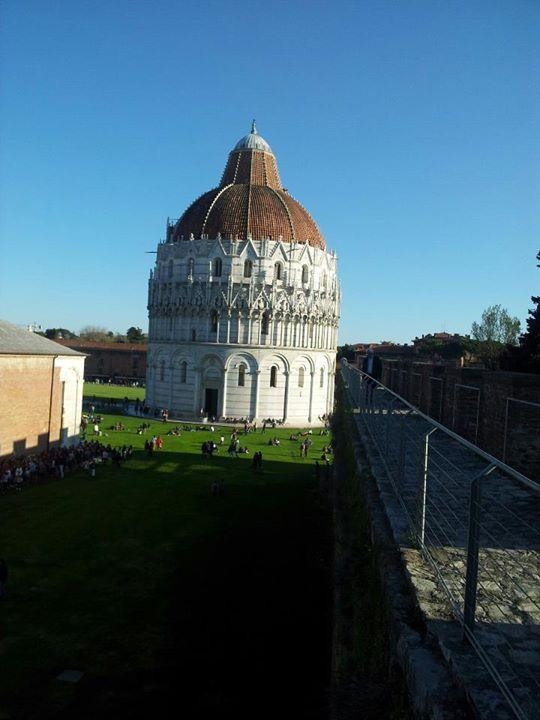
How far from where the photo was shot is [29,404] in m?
26.5

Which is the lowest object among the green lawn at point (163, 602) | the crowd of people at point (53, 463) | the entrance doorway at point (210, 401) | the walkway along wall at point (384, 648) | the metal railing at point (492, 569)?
the green lawn at point (163, 602)

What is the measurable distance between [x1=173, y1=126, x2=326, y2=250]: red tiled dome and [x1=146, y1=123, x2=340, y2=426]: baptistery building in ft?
0.39

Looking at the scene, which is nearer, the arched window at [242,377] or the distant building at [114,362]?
the arched window at [242,377]

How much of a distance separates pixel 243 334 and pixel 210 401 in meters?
6.29

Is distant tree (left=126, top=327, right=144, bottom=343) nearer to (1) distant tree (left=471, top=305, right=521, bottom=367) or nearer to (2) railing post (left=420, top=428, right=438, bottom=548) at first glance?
(1) distant tree (left=471, top=305, right=521, bottom=367)

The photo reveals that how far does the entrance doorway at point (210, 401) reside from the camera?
49434 millimetres

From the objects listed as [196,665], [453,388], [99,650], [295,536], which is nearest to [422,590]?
[196,665]

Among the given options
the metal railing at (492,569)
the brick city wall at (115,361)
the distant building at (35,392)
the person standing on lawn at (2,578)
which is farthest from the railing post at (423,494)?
the brick city wall at (115,361)

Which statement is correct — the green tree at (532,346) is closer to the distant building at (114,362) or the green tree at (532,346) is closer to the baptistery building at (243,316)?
the baptistery building at (243,316)

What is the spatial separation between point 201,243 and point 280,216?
7.43 meters

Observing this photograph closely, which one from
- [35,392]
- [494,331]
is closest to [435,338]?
[494,331]

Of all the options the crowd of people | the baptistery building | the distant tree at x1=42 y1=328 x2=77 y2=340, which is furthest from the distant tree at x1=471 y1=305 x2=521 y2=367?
the distant tree at x1=42 y1=328 x2=77 y2=340

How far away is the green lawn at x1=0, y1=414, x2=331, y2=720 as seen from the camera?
9.09 metres

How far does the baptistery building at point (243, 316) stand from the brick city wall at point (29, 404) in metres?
21.0
